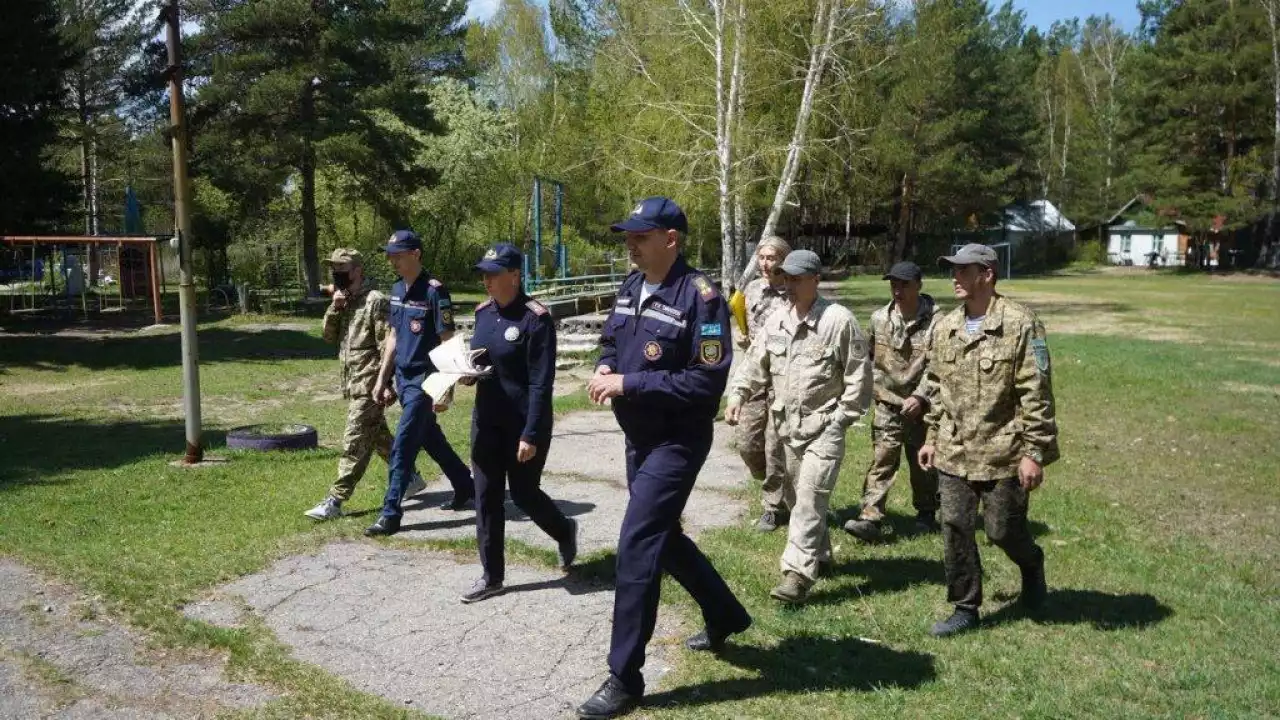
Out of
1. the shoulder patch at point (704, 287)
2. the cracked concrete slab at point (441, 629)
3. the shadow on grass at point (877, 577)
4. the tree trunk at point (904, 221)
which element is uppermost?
the tree trunk at point (904, 221)

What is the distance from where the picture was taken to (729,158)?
22.6m

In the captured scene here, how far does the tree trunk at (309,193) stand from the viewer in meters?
29.4

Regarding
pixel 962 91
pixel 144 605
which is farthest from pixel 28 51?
pixel 962 91

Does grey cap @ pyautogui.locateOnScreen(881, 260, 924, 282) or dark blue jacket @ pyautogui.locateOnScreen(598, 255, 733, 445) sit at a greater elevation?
grey cap @ pyautogui.locateOnScreen(881, 260, 924, 282)

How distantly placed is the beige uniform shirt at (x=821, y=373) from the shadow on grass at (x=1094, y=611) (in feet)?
4.15

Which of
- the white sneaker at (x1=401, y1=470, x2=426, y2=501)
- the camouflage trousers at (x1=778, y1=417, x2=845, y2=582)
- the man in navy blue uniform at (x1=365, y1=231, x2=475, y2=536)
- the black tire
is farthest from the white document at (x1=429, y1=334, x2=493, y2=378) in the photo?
the black tire

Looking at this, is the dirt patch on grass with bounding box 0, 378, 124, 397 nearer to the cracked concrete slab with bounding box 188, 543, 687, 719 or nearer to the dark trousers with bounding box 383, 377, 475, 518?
the dark trousers with bounding box 383, 377, 475, 518

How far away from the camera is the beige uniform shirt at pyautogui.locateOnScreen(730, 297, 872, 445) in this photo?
213 inches

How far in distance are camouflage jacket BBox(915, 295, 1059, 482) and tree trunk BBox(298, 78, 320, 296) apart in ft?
87.7

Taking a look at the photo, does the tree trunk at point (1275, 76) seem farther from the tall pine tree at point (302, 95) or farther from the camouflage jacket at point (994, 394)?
the camouflage jacket at point (994, 394)

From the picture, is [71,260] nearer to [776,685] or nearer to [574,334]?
[574,334]

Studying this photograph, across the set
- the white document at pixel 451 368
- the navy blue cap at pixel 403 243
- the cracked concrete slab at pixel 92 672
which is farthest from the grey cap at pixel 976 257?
the cracked concrete slab at pixel 92 672

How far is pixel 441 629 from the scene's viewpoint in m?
5.10

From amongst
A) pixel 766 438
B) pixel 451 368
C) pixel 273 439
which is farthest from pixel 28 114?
pixel 766 438
